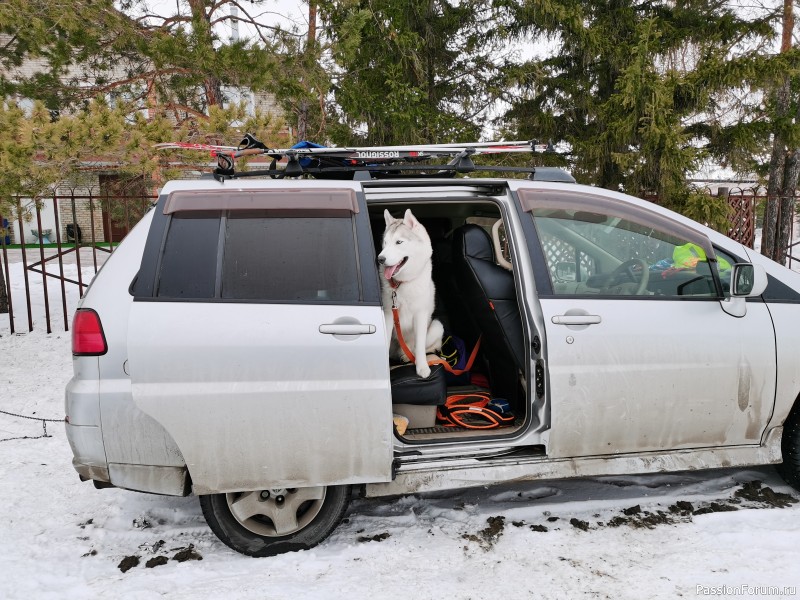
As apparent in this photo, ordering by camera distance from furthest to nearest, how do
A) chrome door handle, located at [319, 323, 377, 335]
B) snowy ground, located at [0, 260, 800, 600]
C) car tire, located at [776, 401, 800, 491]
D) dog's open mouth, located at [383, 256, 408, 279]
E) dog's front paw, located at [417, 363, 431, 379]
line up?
dog's front paw, located at [417, 363, 431, 379], dog's open mouth, located at [383, 256, 408, 279], car tire, located at [776, 401, 800, 491], chrome door handle, located at [319, 323, 377, 335], snowy ground, located at [0, 260, 800, 600]

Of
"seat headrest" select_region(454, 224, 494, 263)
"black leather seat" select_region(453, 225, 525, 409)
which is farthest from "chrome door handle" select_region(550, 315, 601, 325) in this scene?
"seat headrest" select_region(454, 224, 494, 263)

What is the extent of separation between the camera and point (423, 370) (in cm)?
355

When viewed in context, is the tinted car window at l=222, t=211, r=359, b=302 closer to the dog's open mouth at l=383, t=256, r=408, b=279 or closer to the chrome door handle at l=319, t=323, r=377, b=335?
the chrome door handle at l=319, t=323, r=377, b=335

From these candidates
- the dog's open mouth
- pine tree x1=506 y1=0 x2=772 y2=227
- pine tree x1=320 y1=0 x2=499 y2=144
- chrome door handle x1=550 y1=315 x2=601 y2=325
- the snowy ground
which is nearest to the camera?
the snowy ground

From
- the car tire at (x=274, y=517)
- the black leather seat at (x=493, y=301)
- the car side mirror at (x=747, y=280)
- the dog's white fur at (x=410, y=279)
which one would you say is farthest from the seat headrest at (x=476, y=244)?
the car tire at (x=274, y=517)

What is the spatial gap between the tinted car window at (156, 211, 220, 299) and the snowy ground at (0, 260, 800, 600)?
4.47 ft

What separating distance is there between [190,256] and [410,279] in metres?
1.36

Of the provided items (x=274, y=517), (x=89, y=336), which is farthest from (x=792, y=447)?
(x=89, y=336)

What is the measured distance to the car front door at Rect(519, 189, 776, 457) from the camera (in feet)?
9.87

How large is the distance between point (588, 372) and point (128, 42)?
26.8 ft

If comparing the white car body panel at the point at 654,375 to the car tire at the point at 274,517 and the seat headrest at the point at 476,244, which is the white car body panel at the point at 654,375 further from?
the car tire at the point at 274,517

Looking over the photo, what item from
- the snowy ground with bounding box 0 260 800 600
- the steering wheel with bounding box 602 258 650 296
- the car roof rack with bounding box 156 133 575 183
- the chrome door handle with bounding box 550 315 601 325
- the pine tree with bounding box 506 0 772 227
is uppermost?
the pine tree with bounding box 506 0 772 227

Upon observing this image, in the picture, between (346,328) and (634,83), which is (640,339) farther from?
(634,83)

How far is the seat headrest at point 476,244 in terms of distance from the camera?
11.8 feet
